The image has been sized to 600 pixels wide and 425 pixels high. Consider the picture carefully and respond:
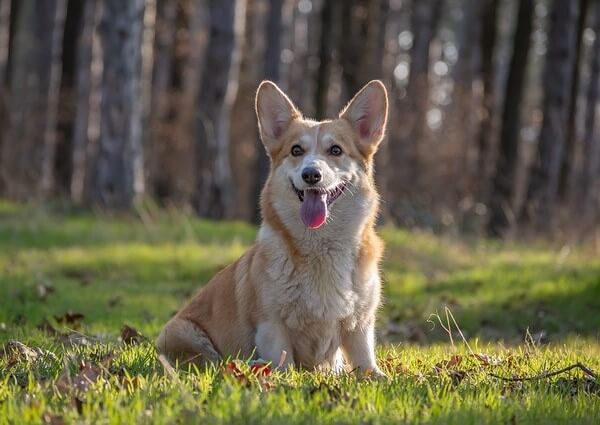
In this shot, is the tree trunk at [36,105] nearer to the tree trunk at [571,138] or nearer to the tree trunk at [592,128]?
the tree trunk at [571,138]

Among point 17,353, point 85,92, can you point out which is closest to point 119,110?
point 85,92

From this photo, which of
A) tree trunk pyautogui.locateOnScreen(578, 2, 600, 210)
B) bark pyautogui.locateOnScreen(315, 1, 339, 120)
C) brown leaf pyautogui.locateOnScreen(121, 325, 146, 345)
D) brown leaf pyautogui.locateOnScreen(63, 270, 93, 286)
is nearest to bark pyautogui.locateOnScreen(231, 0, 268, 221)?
bark pyautogui.locateOnScreen(315, 1, 339, 120)

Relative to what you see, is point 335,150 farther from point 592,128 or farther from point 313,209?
point 592,128

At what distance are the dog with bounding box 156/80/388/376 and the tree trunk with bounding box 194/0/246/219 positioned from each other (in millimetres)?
10982

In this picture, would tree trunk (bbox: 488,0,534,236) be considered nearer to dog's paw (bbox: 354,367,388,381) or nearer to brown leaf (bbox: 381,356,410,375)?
brown leaf (bbox: 381,356,410,375)

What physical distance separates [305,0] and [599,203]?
23.8m

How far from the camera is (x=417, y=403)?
4.36 meters

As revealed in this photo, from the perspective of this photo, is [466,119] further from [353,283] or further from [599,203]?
[353,283]

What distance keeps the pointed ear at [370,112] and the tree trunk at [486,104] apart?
54.2ft

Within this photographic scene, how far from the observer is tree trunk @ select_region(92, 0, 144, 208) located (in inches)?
599

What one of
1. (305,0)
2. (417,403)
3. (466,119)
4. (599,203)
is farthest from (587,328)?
(305,0)

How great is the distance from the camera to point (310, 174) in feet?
18.0

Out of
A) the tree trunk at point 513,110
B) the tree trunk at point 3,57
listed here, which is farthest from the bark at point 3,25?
the tree trunk at point 513,110

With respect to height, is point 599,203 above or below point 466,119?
below
